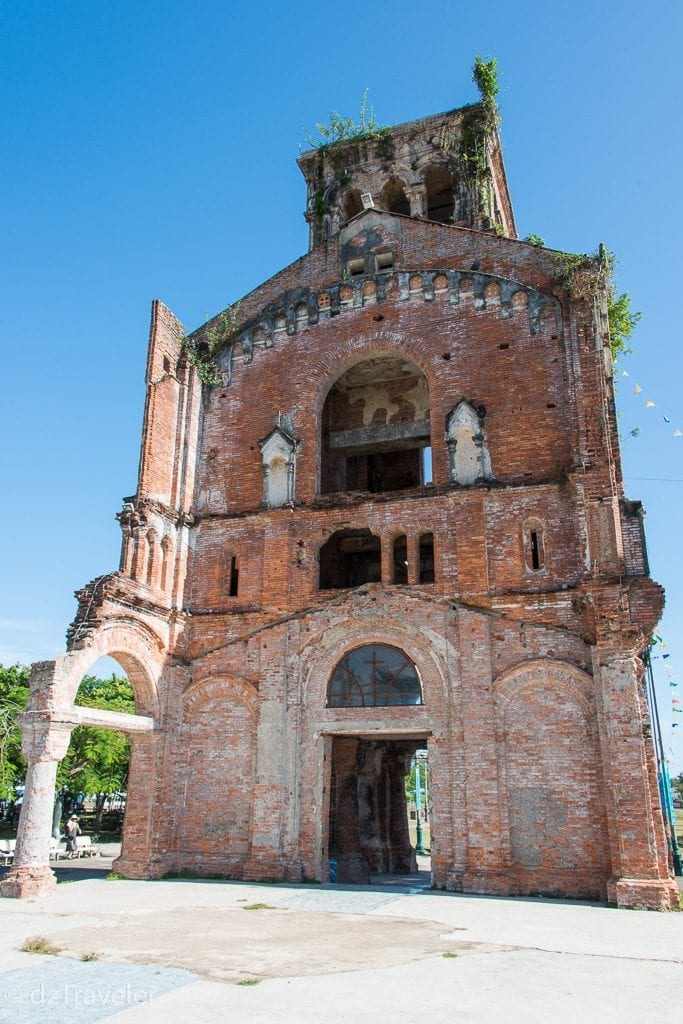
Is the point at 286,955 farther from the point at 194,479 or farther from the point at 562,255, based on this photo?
the point at 562,255

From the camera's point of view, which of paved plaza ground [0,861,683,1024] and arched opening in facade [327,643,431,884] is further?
arched opening in facade [327,643,431,884]

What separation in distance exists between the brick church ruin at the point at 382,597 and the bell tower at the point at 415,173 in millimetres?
4240

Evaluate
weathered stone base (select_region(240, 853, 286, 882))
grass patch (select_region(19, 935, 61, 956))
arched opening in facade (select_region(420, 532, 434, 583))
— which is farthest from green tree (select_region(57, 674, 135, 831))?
grass patch (select_region(19, 935, 61, 956))

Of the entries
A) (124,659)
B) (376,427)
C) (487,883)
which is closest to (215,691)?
(124,659)

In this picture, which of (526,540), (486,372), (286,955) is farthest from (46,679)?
(486,372)

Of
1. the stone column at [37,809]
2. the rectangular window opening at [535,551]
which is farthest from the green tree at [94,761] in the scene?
the rectangular window opening at [535,551]

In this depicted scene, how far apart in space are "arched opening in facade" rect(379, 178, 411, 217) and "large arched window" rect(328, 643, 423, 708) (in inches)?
603

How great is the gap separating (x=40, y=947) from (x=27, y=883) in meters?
5.08

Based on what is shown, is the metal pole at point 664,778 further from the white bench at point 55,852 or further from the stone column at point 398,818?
the white bench at point 55,852

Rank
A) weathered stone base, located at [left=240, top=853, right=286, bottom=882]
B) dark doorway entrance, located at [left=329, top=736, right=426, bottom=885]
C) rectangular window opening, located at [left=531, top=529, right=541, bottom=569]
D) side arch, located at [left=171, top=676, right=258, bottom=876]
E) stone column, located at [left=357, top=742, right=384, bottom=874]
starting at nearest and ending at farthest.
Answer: weathered stone base, located at [left=240, top=853, right=286, bottom=882] → rectangular window opening, located at [left=531, top=529, right=541, bottom=569] → side arch, located at [left=171, top=676, right=258, bottom=876] → dark doorway entrance, located at [left=329, top=736, right=426, bottom=885] → stone column, located at [left=357, top=742, right=384, bottom=874]

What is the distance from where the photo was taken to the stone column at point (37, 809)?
13.7 meters

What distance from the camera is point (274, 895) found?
14.1 meters

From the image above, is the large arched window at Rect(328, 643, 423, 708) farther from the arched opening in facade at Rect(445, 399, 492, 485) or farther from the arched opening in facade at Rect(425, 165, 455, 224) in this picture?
the arched opening in facade at Rect(425, 165, 455, 224)

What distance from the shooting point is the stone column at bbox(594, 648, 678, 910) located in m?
13.2
